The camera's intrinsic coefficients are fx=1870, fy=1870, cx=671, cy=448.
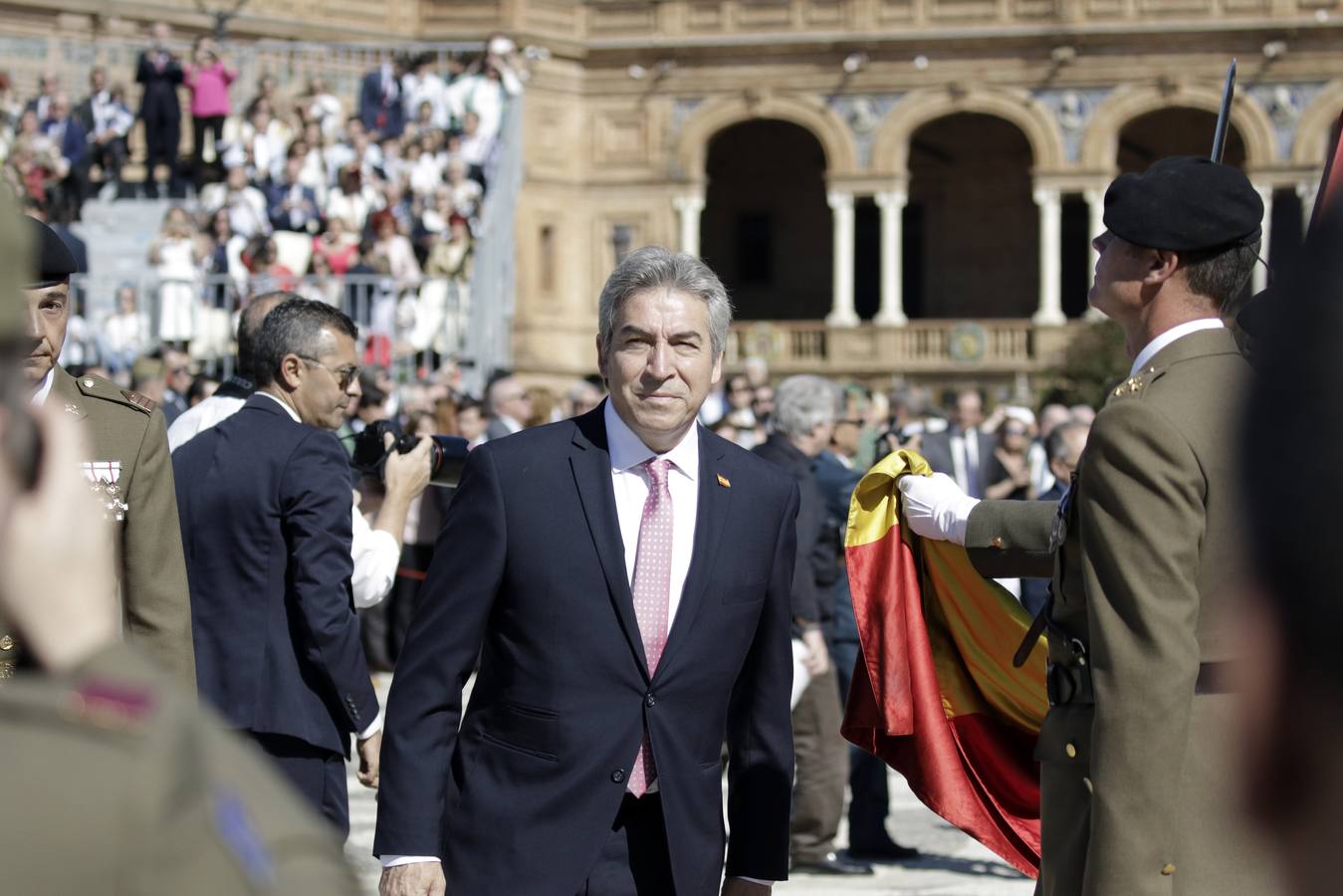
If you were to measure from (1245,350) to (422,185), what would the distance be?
1768 centimetres

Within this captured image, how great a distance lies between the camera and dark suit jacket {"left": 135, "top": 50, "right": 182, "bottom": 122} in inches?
823

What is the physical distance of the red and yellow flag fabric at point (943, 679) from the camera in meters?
4.25

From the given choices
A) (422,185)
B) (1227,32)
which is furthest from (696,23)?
(422,185)

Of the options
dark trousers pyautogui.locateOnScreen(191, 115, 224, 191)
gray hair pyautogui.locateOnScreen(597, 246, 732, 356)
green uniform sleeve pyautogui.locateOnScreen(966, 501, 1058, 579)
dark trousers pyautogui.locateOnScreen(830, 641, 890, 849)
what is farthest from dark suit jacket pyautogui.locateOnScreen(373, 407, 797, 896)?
dark trousers pyautogui.locateOnScreen(191, 115, 224, 191)

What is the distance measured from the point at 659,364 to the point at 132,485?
121cm

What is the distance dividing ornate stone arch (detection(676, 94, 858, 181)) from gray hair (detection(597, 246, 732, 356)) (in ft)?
98.9

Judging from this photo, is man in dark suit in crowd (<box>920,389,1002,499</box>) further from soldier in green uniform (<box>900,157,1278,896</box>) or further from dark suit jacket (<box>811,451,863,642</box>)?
soldier in green uniform (<box>900,157,1278,896</box>)

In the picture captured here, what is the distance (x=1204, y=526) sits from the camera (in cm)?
312

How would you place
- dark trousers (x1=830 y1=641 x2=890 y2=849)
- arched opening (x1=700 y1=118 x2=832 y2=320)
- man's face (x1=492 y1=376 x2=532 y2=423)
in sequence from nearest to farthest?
dark trousers (x1=830 y1=641 x2=890 y2=849), man's face (x1=492 y1=376 x2=532 y2=423), arched opening (x1=700 y1=118 x2=832 y2=320)

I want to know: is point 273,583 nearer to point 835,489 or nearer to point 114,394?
point 114,394

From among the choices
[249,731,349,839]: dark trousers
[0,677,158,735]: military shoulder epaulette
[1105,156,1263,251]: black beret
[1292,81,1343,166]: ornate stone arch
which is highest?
[1292,81,1343,166]: ornate stone arch

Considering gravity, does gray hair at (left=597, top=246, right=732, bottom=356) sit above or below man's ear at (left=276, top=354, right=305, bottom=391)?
above

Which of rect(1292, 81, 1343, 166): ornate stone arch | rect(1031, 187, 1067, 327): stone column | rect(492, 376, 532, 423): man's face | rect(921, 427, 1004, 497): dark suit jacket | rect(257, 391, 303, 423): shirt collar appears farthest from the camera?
rect(1031, 187, 1067, 327): stone column

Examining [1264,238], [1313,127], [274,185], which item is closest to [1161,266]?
[1264,238]
